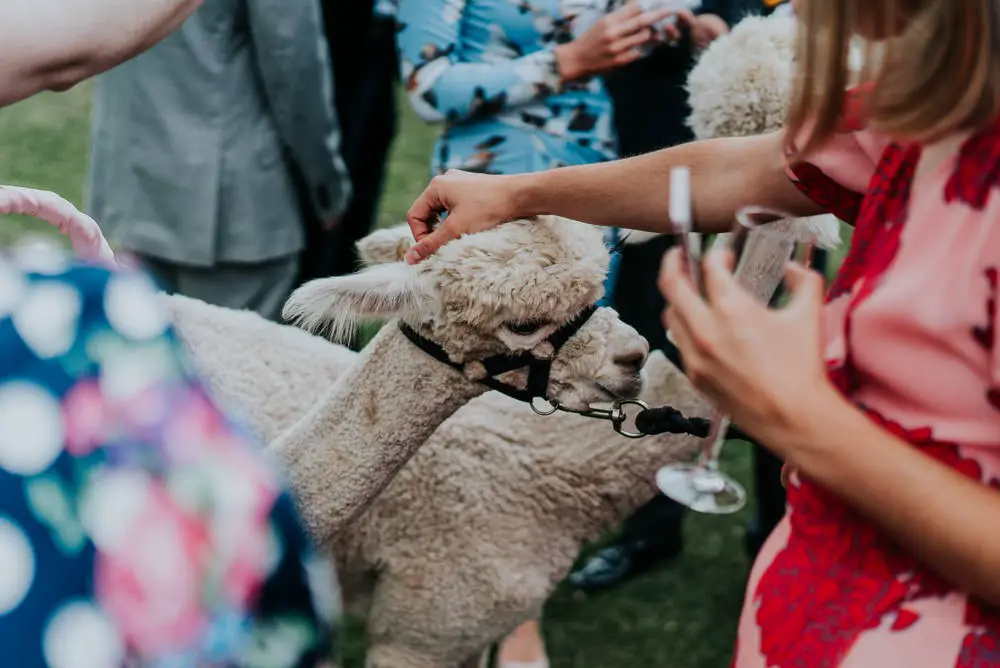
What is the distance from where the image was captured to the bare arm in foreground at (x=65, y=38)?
60 centimetres

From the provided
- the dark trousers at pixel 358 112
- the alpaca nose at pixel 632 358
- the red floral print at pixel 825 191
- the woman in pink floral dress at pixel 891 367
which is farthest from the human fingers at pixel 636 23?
the dark trousers at pixel 358 112

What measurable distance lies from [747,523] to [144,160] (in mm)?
2045

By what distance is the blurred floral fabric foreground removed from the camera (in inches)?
19.3

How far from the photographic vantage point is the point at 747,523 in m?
3.32

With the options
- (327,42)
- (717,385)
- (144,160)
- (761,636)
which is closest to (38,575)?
(717,385)

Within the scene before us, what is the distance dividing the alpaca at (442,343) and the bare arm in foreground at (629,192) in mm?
67

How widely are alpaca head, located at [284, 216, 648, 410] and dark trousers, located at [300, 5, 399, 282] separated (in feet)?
6.00

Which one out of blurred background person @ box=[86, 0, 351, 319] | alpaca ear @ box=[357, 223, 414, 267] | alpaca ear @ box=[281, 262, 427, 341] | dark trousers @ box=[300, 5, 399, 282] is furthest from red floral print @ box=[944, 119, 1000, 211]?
dark trousers @ box=[300, 5, 399, 282]

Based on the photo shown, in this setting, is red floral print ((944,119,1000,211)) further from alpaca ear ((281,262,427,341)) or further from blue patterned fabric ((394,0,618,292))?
blue patterned fabric ((394,0,618,292))

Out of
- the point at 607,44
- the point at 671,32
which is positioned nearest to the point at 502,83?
the point at 607,44

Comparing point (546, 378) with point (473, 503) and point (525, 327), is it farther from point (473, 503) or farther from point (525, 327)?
point (473, 503)

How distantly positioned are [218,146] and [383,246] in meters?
1.11

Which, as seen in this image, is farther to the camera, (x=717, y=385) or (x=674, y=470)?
(x=674, y=470)

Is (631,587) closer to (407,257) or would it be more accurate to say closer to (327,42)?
(407,257)
